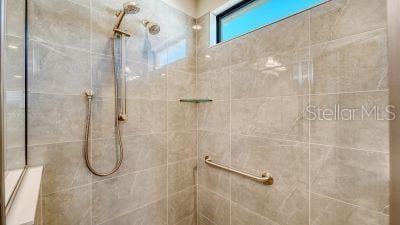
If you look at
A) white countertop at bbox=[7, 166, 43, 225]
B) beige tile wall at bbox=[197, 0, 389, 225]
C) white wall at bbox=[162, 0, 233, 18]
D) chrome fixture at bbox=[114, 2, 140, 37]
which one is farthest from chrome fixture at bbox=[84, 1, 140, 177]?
beige tile wall at bbox=[197, 0, 389, 225]

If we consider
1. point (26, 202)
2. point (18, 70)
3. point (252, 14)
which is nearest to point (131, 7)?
point (18, 70)

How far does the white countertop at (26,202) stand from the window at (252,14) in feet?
4.77

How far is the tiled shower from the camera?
928 millimetres

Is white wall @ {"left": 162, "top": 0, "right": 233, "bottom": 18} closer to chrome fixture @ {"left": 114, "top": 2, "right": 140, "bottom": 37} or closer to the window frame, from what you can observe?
the window frame

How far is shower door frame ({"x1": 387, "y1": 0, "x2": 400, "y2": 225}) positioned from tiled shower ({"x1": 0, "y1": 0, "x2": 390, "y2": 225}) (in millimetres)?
38

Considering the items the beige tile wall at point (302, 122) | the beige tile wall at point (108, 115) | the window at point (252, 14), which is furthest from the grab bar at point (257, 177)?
the window at point (252, 14)

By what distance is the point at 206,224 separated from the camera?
1713 millimetres

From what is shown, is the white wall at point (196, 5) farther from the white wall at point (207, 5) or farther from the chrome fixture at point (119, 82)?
the chrome fixture at point (119, 82)

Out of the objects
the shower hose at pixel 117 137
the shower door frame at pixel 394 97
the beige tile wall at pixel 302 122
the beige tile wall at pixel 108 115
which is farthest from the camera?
the shower hose at pixel 117 137

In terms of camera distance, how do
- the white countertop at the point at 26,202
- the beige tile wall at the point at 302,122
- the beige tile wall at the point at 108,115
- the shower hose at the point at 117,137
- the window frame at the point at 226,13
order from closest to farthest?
the white countertop at the point at 26,202, the beige tile wall at the point at 302,122, the beige tile wall at the point at 108,115, the shower hose at the point at 117,137, the window frame at the point at 226,13

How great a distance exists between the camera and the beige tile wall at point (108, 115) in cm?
105

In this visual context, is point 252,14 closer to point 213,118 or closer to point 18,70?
point 213,118

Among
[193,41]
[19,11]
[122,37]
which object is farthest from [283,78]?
[19,11]

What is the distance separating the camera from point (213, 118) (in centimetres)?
163
